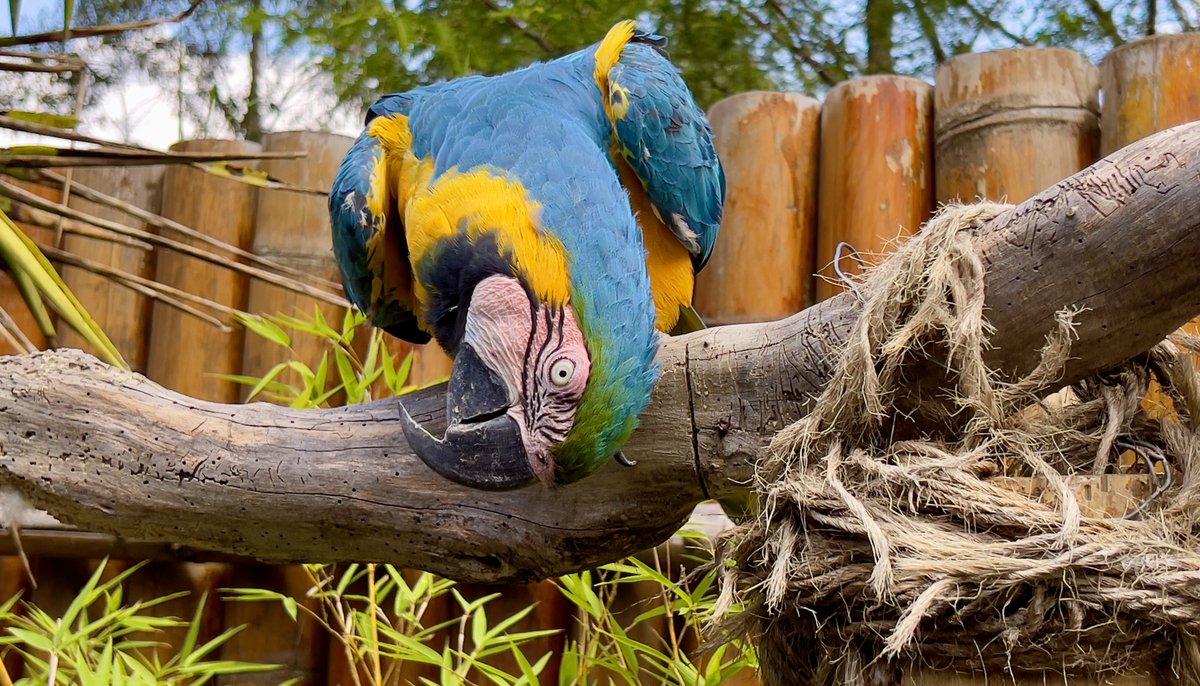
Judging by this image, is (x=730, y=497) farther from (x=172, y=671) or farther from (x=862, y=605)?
(x=172, y=671)

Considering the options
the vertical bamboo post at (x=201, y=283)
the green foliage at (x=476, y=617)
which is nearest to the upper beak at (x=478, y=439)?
the green foliage at (x=476, y=617)

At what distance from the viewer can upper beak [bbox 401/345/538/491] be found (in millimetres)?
1479

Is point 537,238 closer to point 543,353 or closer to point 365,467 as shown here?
point 543,353

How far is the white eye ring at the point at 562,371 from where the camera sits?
146 cm

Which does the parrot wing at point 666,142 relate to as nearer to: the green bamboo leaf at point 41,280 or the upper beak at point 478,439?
the upper beak at point 478,439

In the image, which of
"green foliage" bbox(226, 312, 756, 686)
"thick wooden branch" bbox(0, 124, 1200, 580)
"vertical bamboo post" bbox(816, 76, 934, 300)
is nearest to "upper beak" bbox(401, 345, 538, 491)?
"thick wooden branch" bbox(0, 124, 1200, 580)

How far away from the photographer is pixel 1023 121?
2.73 meters

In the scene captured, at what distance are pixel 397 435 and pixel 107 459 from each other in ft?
1.68

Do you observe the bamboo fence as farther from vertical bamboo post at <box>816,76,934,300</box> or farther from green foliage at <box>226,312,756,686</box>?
green foliage at <box>226,312,756,686</box>

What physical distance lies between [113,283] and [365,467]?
196 centimetres

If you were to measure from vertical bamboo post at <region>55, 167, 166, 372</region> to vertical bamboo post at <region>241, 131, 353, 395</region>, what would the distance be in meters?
0.37

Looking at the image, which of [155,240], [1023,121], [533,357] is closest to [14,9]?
[155,240]

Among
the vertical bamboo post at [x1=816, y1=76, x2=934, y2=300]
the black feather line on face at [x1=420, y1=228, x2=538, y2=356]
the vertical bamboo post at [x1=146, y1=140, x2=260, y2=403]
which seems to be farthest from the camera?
the vertical bamboo post at [x1=146, y1=140, x2=260, y2=403]

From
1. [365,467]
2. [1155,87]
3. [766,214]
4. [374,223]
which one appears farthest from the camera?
[766,214]
